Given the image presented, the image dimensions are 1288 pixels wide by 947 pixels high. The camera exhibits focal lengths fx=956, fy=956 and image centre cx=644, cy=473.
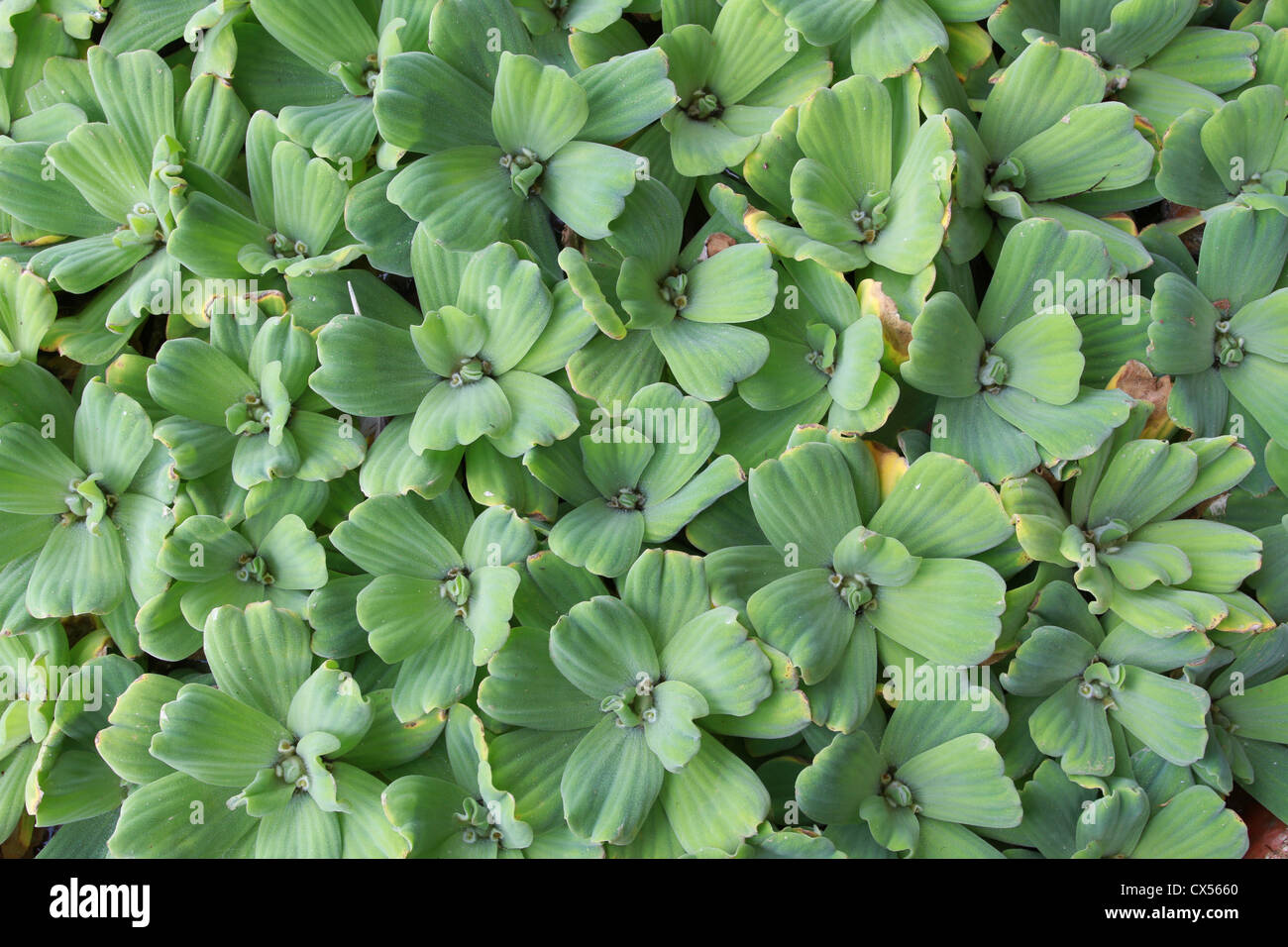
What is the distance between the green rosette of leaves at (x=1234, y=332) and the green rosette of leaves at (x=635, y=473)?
50 centimetres

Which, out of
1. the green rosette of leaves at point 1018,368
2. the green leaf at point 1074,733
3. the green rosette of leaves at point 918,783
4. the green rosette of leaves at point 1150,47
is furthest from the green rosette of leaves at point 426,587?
the green rosette of leaves at point 1150,47

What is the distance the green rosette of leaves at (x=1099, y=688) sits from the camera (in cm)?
97

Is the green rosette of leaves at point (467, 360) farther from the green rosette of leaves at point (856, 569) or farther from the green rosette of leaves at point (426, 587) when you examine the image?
the green rosette of leaves at point (856, 569)

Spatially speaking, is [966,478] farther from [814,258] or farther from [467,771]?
[467,771]

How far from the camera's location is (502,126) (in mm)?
1016

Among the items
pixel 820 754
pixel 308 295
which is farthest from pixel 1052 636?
pixel 308 295

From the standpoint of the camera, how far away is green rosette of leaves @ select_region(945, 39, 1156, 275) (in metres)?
1.03

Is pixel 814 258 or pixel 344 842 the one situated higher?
pixel 814 258

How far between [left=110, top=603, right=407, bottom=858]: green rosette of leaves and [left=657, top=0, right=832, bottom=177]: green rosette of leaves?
676 millimetres

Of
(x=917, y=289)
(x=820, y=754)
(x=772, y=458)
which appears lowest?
(x=820, y=754)

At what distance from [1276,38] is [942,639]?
2.66 ft

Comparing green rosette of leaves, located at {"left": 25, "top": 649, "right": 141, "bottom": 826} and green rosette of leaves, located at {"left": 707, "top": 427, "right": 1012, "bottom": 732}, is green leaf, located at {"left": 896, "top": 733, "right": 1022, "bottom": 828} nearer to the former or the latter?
green rosette of leaves, located at {"left": 707, "top": 427, "right": 1012, "bottom": 732}

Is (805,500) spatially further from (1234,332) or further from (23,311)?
(23,311)

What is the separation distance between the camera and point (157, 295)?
Answer: 106 centimetres
